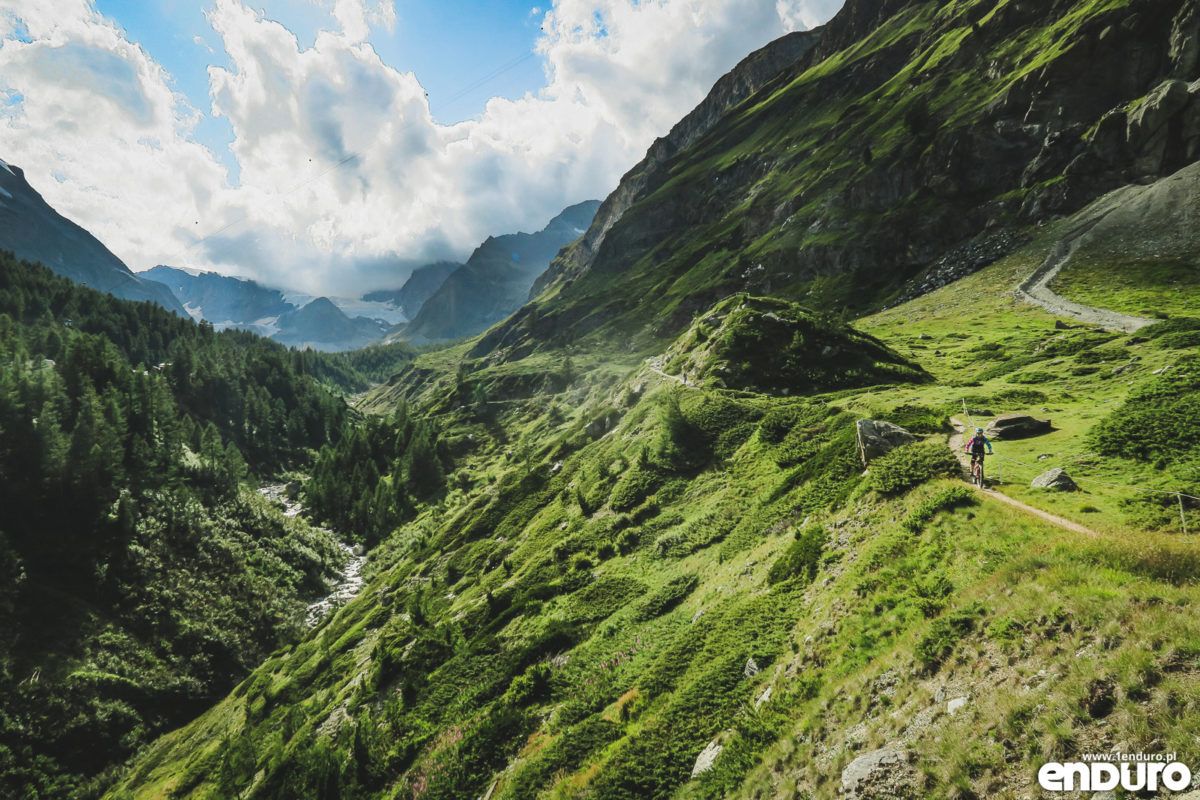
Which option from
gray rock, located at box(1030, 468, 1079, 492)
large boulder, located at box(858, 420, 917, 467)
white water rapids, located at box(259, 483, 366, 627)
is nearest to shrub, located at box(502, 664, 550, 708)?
large boulder, located at box(858, 420, 917, 467)

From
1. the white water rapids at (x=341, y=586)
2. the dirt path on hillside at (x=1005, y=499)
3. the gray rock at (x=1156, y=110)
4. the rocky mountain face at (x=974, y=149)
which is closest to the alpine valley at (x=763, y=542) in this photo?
the dirt path on hillside at (x=1005, y=499)

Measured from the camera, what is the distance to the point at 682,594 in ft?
77.8

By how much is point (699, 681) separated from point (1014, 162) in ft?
518

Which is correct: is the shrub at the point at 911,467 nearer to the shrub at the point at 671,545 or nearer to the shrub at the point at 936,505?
the shrub at the point at 936,505

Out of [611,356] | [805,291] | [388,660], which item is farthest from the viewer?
[611,356]

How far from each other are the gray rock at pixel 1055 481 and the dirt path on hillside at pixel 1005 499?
1.35 meters

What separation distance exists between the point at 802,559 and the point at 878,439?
796 cm

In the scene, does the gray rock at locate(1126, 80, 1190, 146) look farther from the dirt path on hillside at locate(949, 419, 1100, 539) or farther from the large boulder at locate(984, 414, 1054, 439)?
the dirt path on hillside at locate(949, 419, 1100, 539)

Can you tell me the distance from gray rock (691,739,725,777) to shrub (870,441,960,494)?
11994mm

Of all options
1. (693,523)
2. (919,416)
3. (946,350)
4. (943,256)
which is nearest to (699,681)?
(693,523)

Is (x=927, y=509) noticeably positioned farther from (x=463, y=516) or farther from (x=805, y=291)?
(x=805, y=291)

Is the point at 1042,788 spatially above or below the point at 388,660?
above

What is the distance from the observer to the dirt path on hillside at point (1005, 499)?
529 inches

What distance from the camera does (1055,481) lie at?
1662 centimetres
